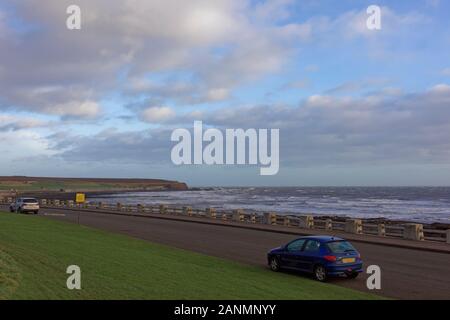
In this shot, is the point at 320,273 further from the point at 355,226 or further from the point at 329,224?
the point at 329,224

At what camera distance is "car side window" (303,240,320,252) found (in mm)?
14890

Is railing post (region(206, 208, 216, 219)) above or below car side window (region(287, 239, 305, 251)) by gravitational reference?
below

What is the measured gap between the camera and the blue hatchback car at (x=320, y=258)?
14102mm

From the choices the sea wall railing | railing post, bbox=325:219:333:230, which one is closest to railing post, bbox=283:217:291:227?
the sea wall railing

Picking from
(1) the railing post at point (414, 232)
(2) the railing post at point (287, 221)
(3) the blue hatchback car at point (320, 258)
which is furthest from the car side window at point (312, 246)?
(2) the railing post at point (287, 221)

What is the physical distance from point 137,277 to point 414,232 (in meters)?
17.2

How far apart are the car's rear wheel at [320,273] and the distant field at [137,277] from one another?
54cm

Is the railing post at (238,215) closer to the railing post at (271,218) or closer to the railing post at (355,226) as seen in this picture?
the railing post at (271,218)

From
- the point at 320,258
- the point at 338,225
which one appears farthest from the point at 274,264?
the point at 338,225

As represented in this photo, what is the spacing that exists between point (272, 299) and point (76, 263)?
5.89 metres

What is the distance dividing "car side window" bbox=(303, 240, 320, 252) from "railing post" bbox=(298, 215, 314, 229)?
57.0 feet

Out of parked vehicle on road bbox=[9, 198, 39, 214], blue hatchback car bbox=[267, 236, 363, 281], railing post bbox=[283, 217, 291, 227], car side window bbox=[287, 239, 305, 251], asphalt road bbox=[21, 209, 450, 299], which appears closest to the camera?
asphalt road bbox=[21, 209, 450, 299]

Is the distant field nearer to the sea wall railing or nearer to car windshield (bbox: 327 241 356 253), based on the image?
car windshield (bbox: 327 241 356 253)

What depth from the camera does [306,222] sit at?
3256 cm
